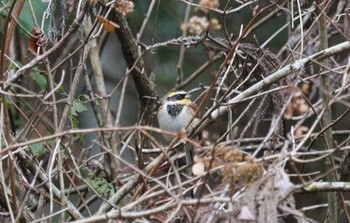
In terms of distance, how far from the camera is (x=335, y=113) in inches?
215

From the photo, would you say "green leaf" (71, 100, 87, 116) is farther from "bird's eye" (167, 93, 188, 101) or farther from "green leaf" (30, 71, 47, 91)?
"bird's eye" (167, 93, 188, 101)

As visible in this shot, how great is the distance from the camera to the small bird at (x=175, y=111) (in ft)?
14.9

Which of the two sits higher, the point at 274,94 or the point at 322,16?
the point at 322,16

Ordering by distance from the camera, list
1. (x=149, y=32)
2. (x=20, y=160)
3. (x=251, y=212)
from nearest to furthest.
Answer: (x=251, y=212), (x=20, y=160), (x=149, y=32)

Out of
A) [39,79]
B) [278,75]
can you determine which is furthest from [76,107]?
[278,75]

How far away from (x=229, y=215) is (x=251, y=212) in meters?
0.07

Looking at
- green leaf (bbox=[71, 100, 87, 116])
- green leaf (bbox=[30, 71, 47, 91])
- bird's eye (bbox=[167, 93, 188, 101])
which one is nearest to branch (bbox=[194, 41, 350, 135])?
green leaf (bbox=[71, 100, 87, 116])

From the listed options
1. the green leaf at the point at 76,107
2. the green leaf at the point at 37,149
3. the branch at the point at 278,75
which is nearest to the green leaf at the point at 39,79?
the green leaf at the point at 76,107

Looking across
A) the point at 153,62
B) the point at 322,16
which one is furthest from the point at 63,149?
the point at 153,62

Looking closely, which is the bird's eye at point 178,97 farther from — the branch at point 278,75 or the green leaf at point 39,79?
the branch at point 278,75

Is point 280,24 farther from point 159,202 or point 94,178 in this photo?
point 159,202

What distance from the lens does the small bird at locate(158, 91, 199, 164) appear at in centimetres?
454

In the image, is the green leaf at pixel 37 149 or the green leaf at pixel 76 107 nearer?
the green leaf at pixel 37 149

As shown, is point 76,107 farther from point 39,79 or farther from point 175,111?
point 175,111
